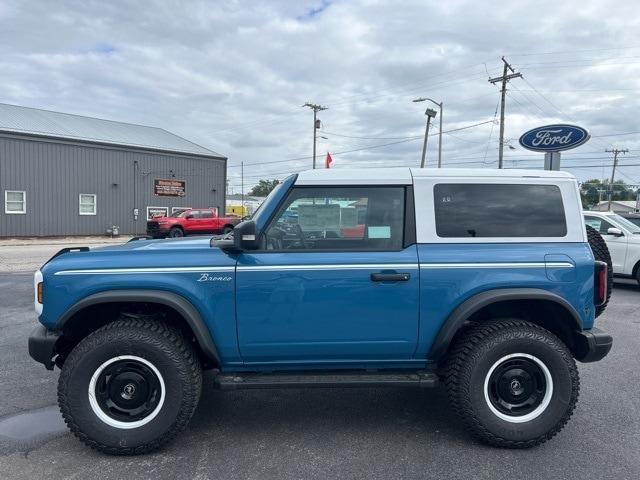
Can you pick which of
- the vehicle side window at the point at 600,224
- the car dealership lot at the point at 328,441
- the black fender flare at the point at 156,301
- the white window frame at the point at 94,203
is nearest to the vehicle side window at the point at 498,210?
the car dealership lot at the point at 328,441

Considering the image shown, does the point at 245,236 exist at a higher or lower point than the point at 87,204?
lower

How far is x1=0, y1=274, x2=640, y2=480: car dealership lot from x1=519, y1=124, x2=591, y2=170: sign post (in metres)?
10.7

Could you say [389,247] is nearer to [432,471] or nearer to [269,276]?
[269,276]

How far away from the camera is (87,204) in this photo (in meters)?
27.9

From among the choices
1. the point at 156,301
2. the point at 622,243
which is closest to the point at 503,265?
the point at 156,301

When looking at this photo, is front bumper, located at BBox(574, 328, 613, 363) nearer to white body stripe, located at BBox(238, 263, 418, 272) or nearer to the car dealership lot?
the car dealership lot

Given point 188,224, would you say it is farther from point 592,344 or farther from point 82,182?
point 592,344

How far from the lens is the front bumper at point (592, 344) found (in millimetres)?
3559

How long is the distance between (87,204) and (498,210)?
28.2m

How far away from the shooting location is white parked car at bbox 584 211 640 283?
1020 cm

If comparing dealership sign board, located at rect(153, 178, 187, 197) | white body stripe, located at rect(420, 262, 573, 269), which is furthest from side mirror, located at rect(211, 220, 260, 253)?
dealership sign board, located at rect(153, 178, 187, 197)

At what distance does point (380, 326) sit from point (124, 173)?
28683 millimetres

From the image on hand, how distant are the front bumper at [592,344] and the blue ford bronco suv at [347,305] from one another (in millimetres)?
12

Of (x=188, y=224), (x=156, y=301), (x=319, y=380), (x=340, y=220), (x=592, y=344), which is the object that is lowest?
(x=319, y=380)
